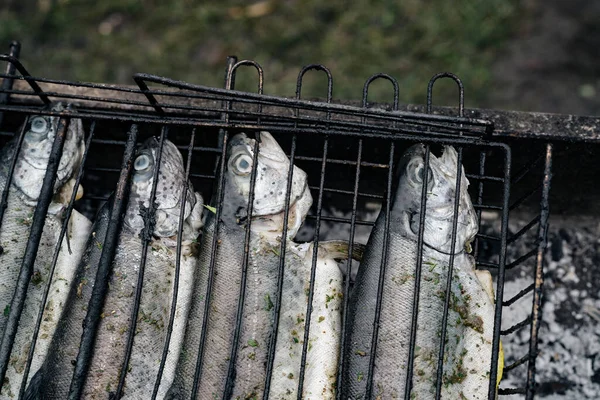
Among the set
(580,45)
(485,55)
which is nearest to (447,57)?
(485,55)

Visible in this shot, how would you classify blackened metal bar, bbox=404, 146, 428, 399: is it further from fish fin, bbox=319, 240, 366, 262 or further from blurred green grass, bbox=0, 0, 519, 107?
blurred green grass, bbox=0, 0, 519, 107

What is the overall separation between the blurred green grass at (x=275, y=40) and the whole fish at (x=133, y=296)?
2148 mm

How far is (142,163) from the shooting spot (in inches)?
118

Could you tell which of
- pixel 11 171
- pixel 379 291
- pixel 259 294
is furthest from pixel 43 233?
pixel 379 291

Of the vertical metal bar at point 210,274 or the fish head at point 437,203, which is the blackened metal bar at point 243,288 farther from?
the fish head at point 437,203

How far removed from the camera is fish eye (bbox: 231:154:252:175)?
2.96 m

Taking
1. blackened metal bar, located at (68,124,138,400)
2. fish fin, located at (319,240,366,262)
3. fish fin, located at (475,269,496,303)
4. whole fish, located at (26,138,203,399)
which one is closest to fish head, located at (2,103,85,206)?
whole fish, located at (26,138,203,399)

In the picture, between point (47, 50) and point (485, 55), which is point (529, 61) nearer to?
point (485, 55)

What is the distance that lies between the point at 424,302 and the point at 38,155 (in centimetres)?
212

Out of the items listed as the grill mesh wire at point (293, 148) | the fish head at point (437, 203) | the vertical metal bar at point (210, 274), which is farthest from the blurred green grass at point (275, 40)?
the vertical metal bar at point (210, 274)

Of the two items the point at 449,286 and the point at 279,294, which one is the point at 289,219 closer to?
the point at 279,294

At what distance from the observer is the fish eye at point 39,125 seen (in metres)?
3.08

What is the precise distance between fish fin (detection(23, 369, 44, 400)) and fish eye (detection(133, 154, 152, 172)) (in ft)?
3.57

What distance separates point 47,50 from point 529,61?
423cm
